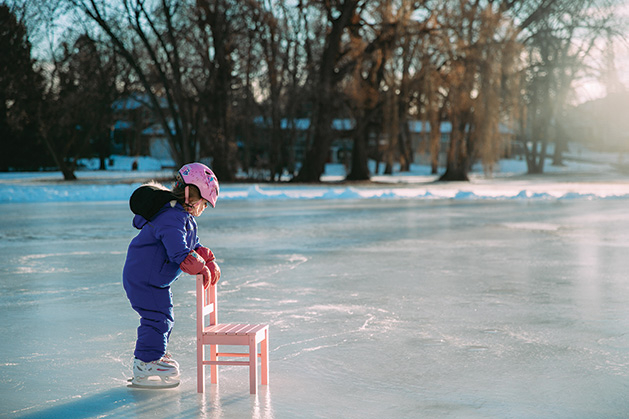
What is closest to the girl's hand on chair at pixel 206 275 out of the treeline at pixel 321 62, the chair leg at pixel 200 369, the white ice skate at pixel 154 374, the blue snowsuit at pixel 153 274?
the blue snowsuit at pixel 153 274

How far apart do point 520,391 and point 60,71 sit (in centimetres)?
4401

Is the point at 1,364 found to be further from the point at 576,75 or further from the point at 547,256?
the point at 576,75

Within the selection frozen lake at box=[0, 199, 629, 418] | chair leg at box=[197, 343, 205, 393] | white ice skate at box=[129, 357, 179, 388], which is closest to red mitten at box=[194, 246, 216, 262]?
chair leg at box=[197, 343, 205, 393]

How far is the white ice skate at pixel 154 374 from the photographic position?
12.8 ft

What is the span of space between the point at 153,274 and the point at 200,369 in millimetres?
517

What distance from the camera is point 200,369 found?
3834 millimetres

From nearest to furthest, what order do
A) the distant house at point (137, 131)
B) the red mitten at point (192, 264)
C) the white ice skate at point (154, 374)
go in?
the red mitten at point (192, 264) → the white ice skate at point (154, 374) → the distant house at point (137, 131)

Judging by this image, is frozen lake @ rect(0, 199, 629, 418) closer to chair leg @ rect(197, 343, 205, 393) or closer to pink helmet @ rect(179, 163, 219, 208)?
chair leg @ rect(197, 343, 205, 393)

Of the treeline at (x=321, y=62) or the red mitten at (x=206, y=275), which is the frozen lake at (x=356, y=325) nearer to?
the red mitten at (x=206, y=275)

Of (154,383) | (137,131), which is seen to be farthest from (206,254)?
(137,131)

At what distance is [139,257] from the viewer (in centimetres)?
388

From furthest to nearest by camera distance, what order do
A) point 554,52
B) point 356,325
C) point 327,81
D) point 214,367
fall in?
point 554,52
point 327,81
point 356,325
point 214,367

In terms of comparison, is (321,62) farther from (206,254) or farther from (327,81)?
(206,254)

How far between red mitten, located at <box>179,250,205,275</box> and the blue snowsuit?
78 millimetres
